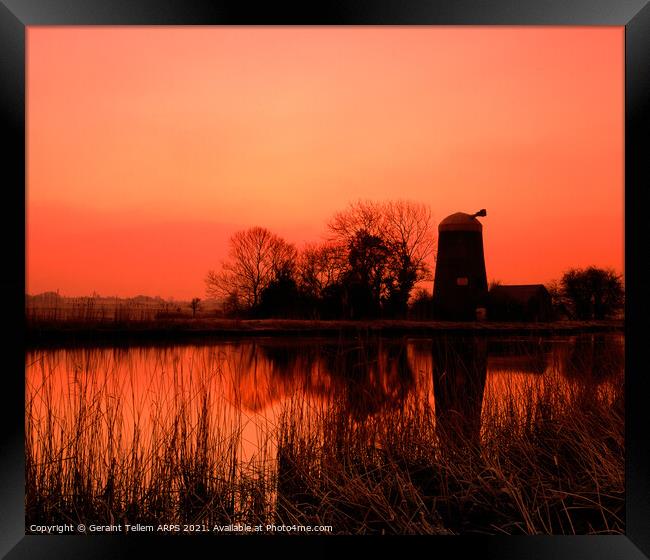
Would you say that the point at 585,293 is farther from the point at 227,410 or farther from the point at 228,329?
the point at 227,410

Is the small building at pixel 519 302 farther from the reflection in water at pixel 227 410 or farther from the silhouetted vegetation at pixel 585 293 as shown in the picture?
the reflection in water at pixel 227 410

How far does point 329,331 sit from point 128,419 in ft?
4.17

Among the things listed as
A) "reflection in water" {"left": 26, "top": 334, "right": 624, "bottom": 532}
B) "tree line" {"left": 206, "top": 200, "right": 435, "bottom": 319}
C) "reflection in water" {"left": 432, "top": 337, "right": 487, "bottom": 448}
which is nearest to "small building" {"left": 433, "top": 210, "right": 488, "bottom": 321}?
"tree line" {"left": 206, "top": 200, "right": 435, "bottom": 319}

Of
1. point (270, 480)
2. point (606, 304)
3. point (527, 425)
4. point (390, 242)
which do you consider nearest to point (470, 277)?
point (390, 242)

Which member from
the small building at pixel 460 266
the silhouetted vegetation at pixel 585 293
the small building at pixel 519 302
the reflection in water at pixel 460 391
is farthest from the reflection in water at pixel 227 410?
the small building at pixel 460 266

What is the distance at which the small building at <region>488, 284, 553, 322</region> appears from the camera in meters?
4.99

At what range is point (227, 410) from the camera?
9.59ft

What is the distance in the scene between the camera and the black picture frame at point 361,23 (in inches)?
68.5

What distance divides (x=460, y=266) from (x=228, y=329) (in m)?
6.59

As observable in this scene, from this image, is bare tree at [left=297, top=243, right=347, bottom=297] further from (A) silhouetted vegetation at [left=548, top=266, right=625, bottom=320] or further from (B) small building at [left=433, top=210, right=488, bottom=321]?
(B) small building at [left=433, top=210, right=488, bottom=321]

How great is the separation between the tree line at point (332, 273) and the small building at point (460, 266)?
11.1 feet

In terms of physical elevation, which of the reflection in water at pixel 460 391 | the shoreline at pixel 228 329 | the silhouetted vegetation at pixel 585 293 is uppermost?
the silhouetted vegetation at pixel 585 293

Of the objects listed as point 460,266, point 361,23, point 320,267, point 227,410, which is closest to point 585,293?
point 320,267

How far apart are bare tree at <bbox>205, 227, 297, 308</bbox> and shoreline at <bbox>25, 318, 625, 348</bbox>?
0.26m
